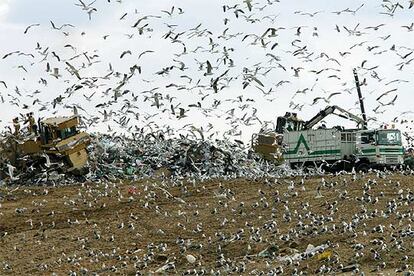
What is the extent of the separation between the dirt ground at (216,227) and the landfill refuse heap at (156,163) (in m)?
3.48

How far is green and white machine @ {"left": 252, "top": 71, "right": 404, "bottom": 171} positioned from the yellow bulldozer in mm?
7240

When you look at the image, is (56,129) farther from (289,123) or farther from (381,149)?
(381,149)

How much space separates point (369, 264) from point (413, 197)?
183 inches

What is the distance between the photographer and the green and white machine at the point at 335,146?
28.2 metres

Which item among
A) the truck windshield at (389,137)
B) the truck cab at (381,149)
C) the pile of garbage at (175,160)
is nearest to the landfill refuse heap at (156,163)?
the pile of garbage at (175,160)

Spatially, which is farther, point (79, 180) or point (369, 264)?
point (79, 180)

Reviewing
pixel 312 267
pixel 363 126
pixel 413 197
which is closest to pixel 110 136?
pixel 363 126

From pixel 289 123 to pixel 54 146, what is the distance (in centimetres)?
1048

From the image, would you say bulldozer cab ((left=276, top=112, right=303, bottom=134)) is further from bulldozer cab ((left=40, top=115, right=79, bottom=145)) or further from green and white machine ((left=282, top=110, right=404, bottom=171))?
bulldozer cab ((left=40, top=115, right=79, bottom=145))

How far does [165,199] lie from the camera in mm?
19047

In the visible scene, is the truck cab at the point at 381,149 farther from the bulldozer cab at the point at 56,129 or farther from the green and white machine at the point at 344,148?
the bulldozer cab at the point at 56,129

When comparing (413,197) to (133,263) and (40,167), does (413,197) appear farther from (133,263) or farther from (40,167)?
(40,167)

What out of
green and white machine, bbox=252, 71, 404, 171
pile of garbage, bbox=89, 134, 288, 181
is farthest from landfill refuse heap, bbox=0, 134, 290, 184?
green and white machine, bbox=252, 71, 404, 171

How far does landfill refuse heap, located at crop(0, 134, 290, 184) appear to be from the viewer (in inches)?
980
